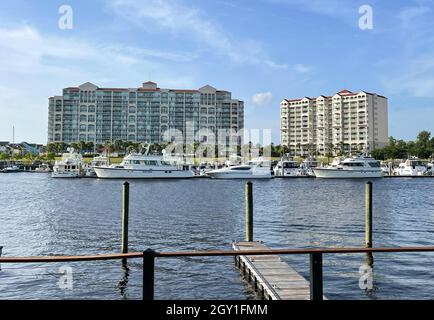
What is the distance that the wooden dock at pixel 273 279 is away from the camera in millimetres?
11969

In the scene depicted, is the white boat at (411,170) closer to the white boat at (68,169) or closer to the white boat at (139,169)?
the white boat at (139,169)

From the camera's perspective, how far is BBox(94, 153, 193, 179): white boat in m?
101

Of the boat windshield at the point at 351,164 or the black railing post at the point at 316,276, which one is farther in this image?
the boat windshield at the point at 351,164

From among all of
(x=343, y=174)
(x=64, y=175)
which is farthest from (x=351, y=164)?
(x=64, y=175)

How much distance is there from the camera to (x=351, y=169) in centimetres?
10838

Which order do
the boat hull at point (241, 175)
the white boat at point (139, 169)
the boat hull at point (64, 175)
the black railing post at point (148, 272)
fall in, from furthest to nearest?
1. the boat hull at point (64, 175)
2. the boat hull at point (241, 175)
3. the white boat at point (139, 169)
4. the black railing post at point (148, 272)

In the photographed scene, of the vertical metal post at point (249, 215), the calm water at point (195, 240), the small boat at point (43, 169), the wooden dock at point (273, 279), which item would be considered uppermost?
the small boat at point (43, 169)

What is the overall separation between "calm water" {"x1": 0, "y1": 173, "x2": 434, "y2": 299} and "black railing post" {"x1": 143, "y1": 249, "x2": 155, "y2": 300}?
8.48 metres

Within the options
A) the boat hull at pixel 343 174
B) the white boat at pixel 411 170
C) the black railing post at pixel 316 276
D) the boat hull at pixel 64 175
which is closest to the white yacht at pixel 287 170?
the boat hull at pixel 343 174

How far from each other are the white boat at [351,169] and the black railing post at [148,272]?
4225 inches

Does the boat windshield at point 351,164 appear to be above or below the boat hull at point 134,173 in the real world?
above

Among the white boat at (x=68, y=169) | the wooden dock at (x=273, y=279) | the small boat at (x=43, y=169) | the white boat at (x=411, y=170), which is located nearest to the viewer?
the wooden dock at (x=273, y=279)

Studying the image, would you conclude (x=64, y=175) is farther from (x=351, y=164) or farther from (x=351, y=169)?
(x=351, y=164)

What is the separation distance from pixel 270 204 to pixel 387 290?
108 ft
